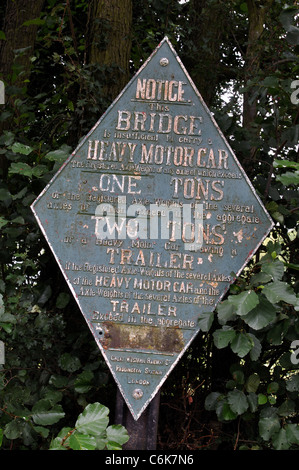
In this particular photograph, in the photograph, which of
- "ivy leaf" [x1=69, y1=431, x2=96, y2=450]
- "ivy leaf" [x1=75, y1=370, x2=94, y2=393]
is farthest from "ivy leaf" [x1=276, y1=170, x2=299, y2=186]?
"ivy leaf" [x1=75, y1=370, x2=94, y2=393]

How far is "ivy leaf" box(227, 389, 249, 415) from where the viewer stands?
11.2ft

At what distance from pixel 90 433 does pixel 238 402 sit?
43.6 inches

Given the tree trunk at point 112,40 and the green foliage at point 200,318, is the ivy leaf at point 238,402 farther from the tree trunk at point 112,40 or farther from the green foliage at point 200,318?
the tree trunk at point 112,40

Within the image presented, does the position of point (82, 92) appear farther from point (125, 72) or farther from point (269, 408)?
point (269, 408)

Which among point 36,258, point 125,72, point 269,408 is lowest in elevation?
point 269,408

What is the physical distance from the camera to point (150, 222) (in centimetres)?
330

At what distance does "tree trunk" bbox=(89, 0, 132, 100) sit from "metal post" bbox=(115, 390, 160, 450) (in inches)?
89.1

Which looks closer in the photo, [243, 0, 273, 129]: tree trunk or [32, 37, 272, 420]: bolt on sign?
[32, 37, 272, 420]: bolt on sign

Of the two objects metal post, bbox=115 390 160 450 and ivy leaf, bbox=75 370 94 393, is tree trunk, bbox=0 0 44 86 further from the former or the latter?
metal post, bbox=115 390 160 450

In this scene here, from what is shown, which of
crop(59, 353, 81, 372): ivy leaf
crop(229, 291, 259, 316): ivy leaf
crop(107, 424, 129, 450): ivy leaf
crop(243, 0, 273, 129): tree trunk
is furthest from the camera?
crop(243, 0, 273, 129): tree trunk

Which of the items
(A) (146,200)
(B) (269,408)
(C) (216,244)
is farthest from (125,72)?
(B) (269,408)

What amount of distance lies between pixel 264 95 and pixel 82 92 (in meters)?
1.37

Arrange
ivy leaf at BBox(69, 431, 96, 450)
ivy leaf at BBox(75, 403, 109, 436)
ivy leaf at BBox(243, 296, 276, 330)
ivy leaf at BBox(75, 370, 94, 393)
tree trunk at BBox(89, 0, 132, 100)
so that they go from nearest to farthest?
ivy leaf at BBox(69, 431, 96, 450) < ivy leaf at BBox(75, 403, 109, 436) < ivy leaf at BBox(243, 296, 276, 330) < ivy leaf at BBox(75, 370, 94, 393) < tree trunk at BBox(89, 0, 132, 100)
